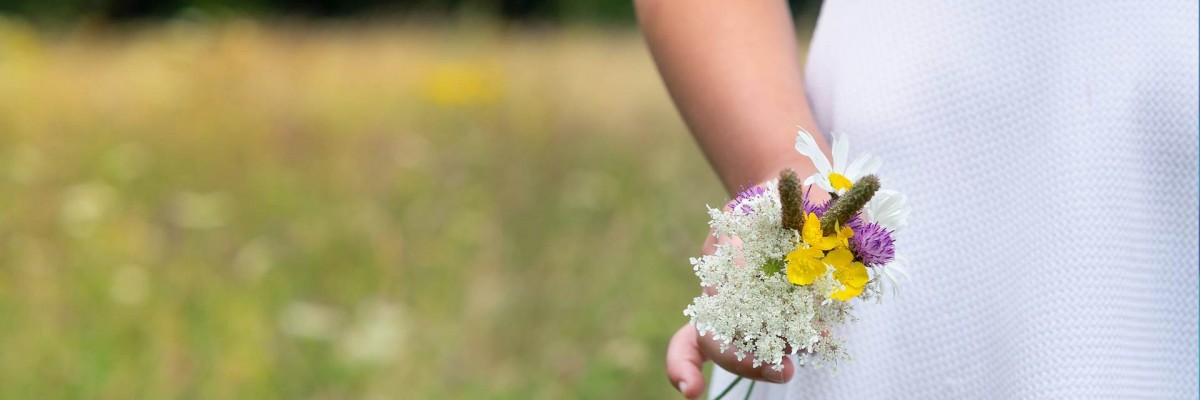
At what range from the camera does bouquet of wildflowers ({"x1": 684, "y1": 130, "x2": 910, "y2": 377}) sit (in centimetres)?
58

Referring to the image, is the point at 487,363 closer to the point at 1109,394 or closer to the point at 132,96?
the point at 1109,394

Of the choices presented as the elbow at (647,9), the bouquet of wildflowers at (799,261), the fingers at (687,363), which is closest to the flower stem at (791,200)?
the bouquet of wildflowers at (799,261)

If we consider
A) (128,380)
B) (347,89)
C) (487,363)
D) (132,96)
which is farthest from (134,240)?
(347,89)

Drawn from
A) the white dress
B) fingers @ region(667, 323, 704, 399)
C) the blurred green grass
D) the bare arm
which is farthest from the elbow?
the blurred green grass

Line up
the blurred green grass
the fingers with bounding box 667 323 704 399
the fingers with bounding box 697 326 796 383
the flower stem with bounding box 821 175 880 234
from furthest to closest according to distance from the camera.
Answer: the blurred green grass < the fingers with bounding box 667 323 704 399 < the fingers with bounding box 697 326 796 383 < the flower stem with bounding box 821 175 880 234

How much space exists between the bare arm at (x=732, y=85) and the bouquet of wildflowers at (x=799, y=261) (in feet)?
0.62

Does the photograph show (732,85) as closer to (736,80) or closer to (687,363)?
(736,80)

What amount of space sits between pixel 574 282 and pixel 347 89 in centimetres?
280

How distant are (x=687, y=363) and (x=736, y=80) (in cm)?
21

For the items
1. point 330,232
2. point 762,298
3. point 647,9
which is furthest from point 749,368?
point 330,232

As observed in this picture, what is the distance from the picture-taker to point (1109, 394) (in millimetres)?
851

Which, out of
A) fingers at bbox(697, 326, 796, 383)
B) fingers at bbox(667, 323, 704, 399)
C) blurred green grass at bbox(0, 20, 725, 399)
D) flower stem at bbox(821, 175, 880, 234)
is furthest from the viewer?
blurred green grass at bbox(0, 20, 725, 399)

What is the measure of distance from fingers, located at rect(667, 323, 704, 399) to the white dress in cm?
12

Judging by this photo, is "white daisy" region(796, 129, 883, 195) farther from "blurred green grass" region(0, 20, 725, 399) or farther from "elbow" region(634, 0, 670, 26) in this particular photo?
"blurred green grass" region(0, 20, 725, 399)
